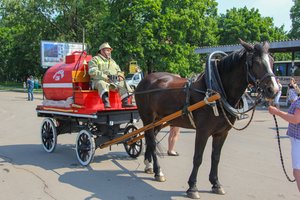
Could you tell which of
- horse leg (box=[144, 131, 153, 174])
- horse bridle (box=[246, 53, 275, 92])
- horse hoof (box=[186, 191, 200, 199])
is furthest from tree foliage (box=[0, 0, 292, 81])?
horse bridle (box=[246, 53, 275, 92])

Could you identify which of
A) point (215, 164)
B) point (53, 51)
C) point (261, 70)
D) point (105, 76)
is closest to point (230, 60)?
point (261, 70)

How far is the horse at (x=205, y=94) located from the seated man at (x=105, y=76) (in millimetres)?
819

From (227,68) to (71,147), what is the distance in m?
5.41

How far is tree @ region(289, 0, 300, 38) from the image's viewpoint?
217 feet

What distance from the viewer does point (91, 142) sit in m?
7.38

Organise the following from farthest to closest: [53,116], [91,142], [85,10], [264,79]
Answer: [85,10] → [53,116] → [91,142] → [264,79]

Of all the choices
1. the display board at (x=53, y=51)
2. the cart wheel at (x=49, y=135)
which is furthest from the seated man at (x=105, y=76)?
the display board at (x=53, y=51)

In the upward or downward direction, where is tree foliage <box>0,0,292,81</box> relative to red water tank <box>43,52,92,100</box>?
upward

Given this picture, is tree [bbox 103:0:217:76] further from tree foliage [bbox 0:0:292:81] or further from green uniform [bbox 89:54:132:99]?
green uniform [bbox 89:54:132:99]

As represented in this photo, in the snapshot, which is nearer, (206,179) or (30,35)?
(206,179)

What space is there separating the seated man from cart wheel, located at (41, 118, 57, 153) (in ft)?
6.04

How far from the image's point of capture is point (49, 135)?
29.6ft

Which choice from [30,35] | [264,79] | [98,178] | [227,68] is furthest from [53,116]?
[30,35]

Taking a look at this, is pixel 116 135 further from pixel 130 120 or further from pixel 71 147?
pixel 71 147
